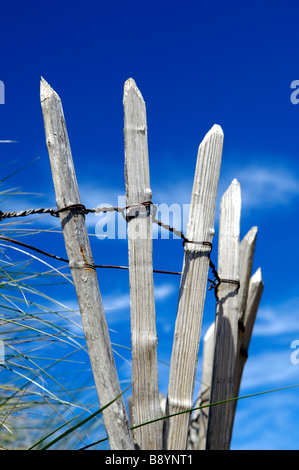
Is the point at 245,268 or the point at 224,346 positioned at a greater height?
the point at 245,268

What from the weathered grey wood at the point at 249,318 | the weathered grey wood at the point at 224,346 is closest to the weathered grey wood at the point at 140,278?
the weathered grey wood at the point at 224,346

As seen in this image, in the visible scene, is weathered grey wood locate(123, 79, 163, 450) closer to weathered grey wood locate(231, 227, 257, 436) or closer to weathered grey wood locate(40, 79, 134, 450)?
weathered grey wood locate(40, 79, 134, 450)

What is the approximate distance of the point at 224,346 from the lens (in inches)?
118

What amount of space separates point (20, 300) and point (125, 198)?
0.81 meters

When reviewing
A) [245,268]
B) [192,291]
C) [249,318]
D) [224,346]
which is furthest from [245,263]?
[192,291]

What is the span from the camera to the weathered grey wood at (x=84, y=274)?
213cm

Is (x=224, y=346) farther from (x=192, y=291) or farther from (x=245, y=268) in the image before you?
(x=192, y=291)

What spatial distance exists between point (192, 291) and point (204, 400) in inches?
79.3

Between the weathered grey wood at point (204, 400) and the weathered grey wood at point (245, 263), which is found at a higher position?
the weathered grey wood at point (245, 263)

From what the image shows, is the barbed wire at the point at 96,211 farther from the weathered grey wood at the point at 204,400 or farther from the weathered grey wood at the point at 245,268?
the weathered grey wood at the point at 204,400

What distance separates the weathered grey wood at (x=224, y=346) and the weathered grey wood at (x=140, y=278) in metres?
0.81

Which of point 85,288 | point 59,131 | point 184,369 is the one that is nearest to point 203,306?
point 184,369

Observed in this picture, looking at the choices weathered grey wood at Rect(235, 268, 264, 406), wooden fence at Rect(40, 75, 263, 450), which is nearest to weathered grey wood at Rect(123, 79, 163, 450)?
wooden fence at Rect(40, 75, 263, 450)

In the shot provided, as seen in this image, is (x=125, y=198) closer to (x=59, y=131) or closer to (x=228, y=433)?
(x=59, y=131)
